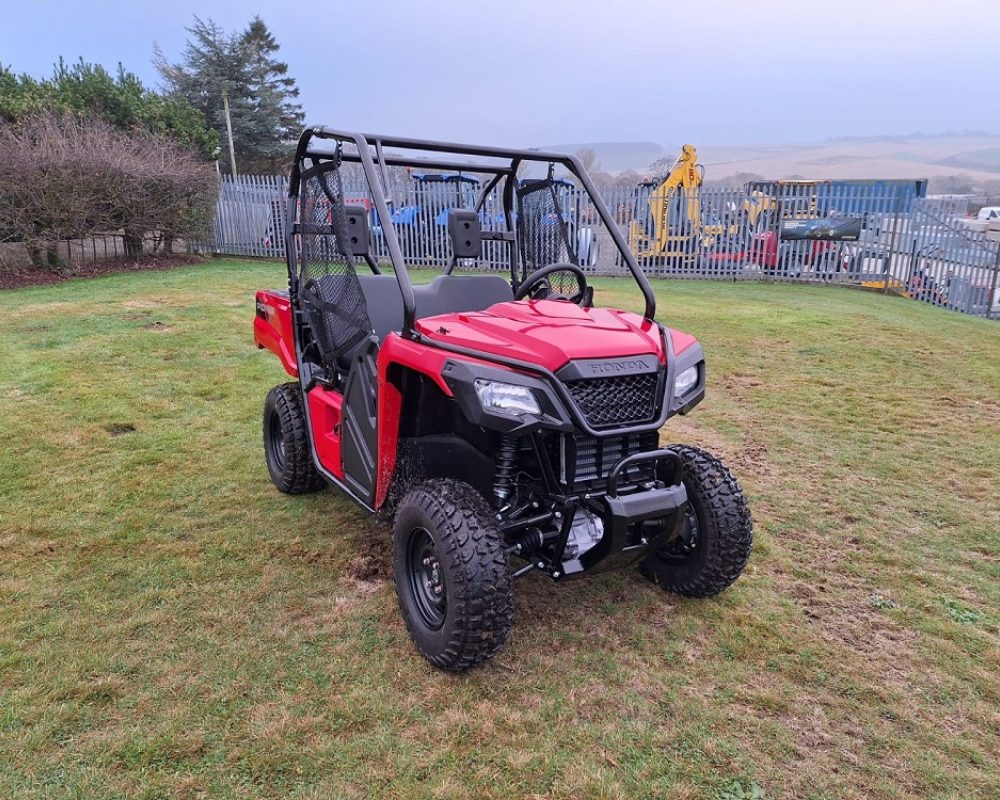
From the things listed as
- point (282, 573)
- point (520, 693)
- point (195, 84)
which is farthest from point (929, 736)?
point (195, 84)

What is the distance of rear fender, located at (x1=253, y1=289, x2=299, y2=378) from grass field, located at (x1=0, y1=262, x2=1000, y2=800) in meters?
0.76

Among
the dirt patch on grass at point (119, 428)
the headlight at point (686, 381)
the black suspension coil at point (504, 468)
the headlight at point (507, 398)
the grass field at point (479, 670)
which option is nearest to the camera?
the grass field at point (479, 670)

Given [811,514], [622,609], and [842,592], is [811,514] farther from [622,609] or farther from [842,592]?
[622,609]

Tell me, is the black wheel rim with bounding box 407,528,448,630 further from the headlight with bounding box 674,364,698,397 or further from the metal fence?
the metal fence

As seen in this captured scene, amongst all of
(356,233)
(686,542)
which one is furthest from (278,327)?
(686,542)

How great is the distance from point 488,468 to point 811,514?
207 cm

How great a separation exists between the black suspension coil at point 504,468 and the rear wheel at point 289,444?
1472 millimetres

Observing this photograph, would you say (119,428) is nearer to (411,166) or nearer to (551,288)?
(411,166)

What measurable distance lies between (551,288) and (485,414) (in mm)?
1520

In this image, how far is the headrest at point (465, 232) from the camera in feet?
11.1

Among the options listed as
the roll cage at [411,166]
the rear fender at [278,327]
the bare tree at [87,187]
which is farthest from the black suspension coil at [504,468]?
the bare tree at [87,187]

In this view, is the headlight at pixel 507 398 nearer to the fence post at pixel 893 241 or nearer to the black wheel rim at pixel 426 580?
the black wheel rim at pixel 426 580

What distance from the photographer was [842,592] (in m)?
3.06

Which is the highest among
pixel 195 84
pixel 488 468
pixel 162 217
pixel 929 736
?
pixel 195 84
